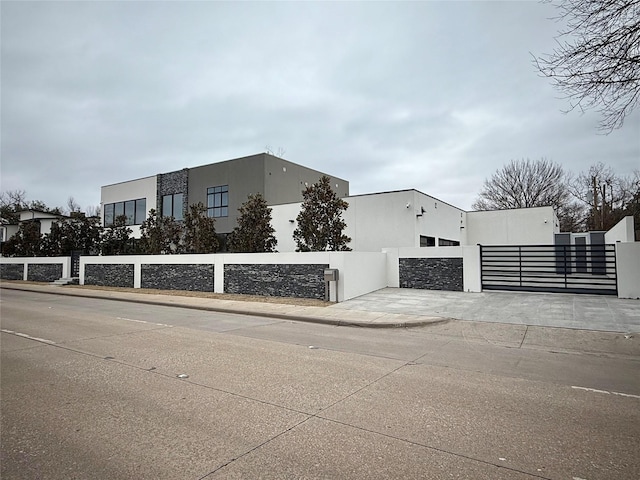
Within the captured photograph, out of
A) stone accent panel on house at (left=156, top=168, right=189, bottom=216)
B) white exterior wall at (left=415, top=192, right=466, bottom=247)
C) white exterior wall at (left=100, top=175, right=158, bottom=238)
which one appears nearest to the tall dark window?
stone accent panel on house at (left=156, top=168, right=189, bottom=216)

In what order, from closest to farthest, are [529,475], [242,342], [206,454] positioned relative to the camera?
[529,475] → [206,454] → [242,342]

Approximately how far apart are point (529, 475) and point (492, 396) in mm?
2047

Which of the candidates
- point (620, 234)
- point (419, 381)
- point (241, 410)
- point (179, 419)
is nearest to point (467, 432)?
point (419, 381)

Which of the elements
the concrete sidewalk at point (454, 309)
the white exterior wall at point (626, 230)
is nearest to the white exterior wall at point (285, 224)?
the concrete sidewalk at point (454, 309)

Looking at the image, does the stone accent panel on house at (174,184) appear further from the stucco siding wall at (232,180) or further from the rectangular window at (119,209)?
the rectangular window at (119,209)

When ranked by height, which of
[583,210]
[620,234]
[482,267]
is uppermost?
[583,210]

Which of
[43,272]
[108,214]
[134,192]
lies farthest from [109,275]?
[108,214]

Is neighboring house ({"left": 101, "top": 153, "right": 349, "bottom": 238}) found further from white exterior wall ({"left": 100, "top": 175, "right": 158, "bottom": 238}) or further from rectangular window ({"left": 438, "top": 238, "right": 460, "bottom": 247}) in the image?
rectangular window ({"left": 438, "top": 238, "right": 460, "bottom": 247})

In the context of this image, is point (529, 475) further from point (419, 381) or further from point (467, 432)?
point (419, 381)

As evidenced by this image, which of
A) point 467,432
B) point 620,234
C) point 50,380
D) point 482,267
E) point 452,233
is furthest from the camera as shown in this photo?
point 452,233

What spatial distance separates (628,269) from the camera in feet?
45.0

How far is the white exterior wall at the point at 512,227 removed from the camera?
1099 inches

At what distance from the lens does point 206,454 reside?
11.6 feet

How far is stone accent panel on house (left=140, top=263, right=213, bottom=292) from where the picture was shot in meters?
20.2
